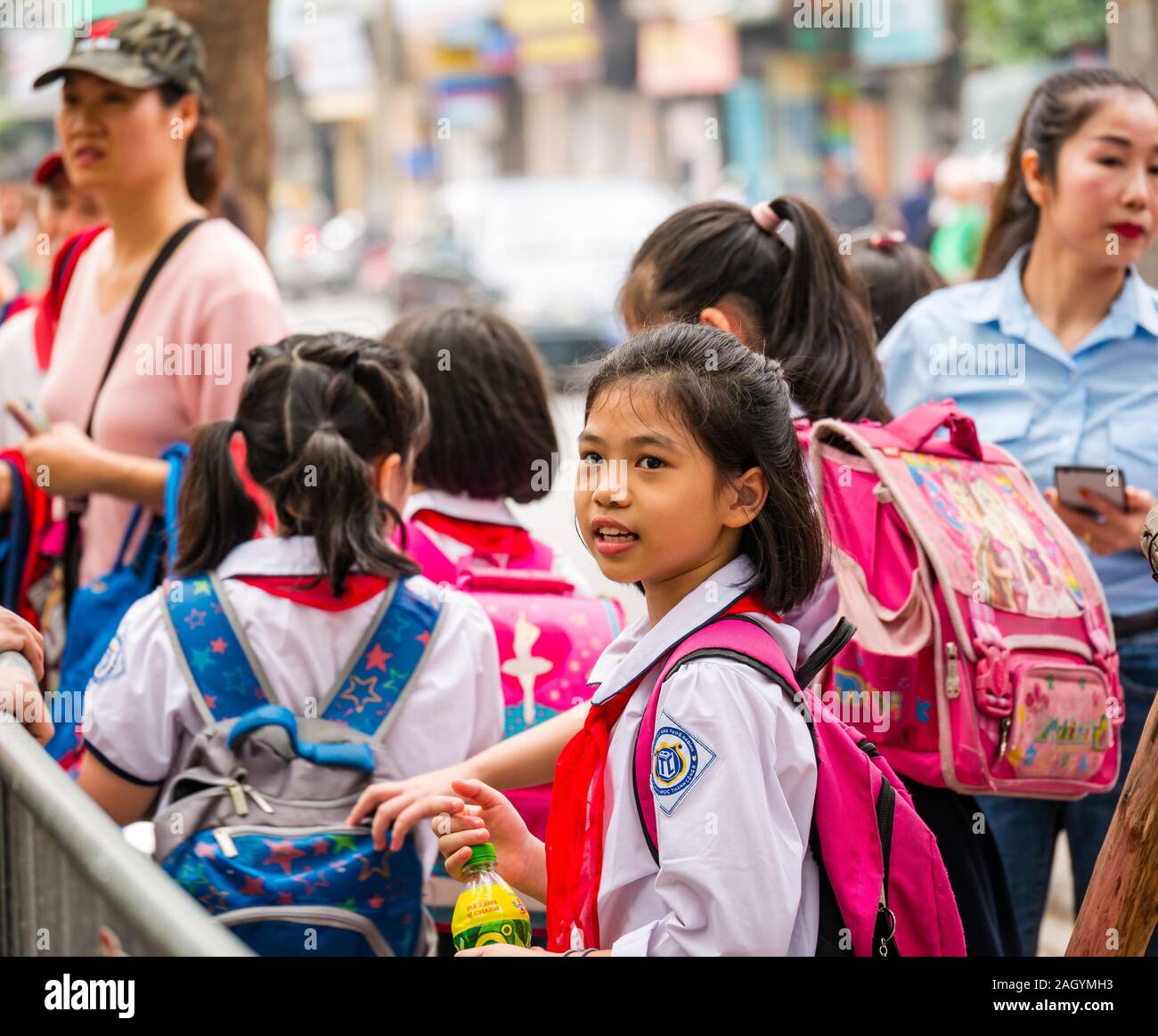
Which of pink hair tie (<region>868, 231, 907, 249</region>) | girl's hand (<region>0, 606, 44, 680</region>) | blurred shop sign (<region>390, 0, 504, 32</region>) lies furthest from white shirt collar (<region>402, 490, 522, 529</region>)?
blurred shop sign (<region>390, 0, 504, 32</region>)

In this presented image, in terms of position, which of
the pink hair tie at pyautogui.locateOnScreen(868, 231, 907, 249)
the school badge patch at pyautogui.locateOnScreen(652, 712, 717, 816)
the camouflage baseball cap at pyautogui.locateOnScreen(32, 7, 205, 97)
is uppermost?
the camouflage baseball cap at pyautogui.locateOnScreen(32, 7, 205, 97)

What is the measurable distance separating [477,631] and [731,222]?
86 centimetres

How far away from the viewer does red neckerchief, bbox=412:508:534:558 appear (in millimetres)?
3367

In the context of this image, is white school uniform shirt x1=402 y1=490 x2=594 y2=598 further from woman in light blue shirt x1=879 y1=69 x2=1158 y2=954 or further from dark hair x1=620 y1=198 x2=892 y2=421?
woman in light blue shirt x1=879 y1=69 x2=1158 y2=954

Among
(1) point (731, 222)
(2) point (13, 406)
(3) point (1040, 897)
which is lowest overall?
(3) point (1040, 897)

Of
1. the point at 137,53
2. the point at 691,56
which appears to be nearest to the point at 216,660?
the point at 137,53

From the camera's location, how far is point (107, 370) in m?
3.56

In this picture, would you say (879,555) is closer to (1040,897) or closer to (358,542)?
(358,542)

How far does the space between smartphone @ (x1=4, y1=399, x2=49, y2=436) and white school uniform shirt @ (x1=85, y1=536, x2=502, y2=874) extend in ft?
2.92

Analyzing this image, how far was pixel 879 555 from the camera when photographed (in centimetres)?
270

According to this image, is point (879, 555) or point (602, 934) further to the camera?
point (879, 555)

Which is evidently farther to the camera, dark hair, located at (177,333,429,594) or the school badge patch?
dark hair, located at (177,333,429,594)

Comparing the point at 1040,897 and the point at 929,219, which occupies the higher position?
the point at 929,219
